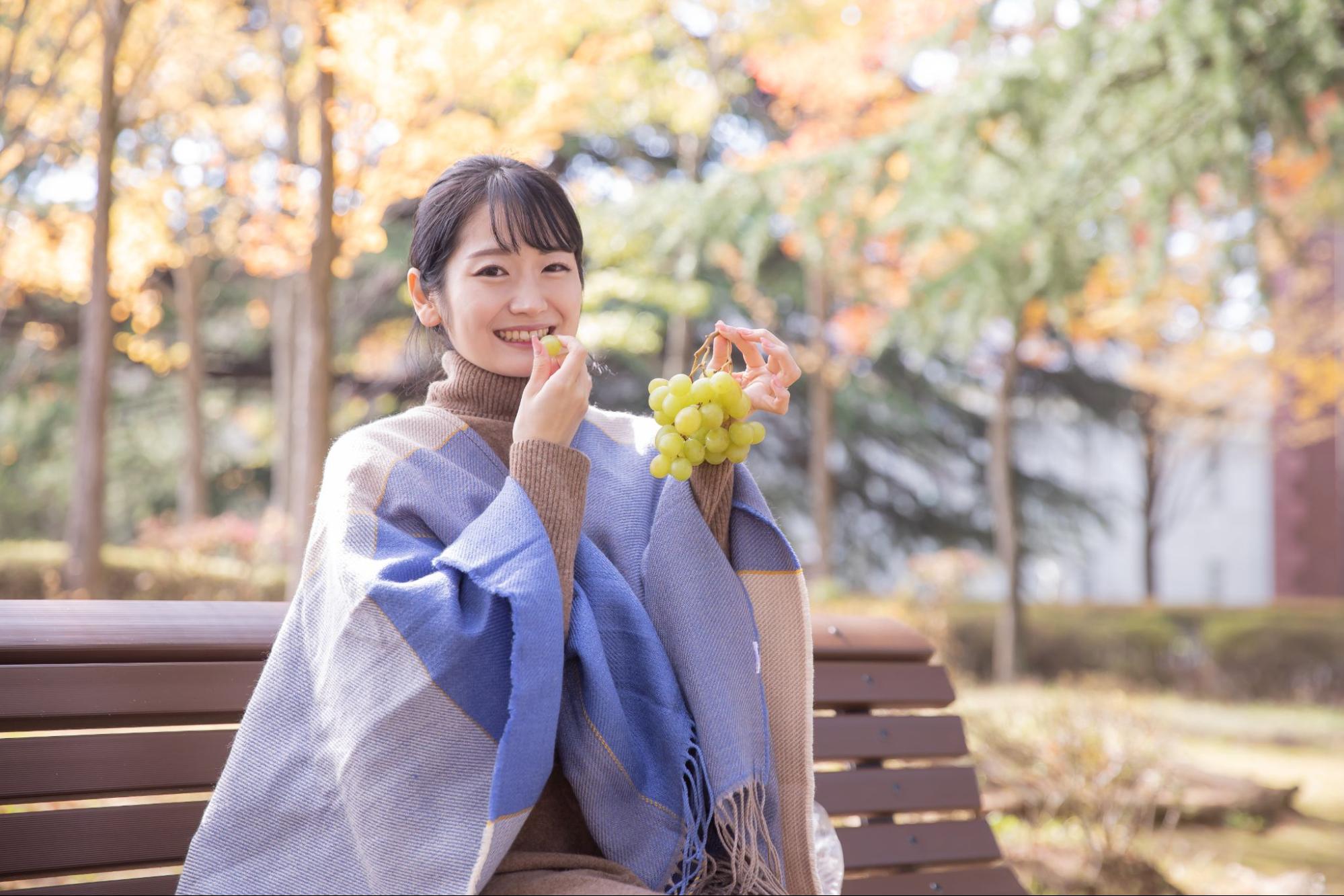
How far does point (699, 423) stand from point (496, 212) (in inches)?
20.6

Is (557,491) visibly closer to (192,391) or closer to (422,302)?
(422,302)

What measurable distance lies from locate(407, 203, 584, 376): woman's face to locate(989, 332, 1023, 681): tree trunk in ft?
33.2

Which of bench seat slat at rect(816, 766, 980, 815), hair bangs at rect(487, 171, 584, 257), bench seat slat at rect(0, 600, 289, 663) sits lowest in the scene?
bench seat slat at rect(816, 766, 980, 815)

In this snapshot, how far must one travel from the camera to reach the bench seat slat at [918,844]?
9.32 feet

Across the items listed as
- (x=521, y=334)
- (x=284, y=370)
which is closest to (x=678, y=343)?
(x=284, y=370)

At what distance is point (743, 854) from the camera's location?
1822 mm

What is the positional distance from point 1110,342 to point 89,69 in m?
12.5

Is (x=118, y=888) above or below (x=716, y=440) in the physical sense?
below

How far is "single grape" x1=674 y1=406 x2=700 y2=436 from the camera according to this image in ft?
6.14

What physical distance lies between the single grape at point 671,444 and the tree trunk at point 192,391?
39.7 ft

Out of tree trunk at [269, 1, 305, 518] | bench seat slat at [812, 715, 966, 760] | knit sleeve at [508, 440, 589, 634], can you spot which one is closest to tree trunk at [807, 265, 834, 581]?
tree trunk at [269, 1, 305, 518]

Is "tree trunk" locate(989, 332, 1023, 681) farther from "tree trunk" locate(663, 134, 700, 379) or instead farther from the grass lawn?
"tree trunk" locate(663, 134, 700, 379)

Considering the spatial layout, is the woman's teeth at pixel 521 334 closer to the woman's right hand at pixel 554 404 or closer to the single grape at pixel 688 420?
the woman's right hand at pixel 554 404

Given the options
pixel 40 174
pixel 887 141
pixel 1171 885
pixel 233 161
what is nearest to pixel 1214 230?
pixel 887 141
